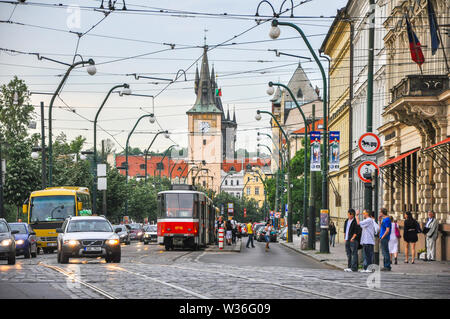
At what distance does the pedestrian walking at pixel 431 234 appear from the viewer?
3106cm

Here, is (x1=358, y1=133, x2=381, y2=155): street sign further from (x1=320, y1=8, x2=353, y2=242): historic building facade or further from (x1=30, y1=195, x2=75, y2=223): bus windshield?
(x1=320, y1=8, x2=353, y2=242): historic building facade

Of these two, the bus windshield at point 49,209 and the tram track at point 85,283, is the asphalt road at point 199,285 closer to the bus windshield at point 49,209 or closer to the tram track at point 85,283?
the tram track at point 85,283

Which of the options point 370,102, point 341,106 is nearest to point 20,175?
point 341,106

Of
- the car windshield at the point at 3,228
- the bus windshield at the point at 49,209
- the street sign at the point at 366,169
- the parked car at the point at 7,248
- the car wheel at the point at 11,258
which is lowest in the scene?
the car wheel at the point at 11,258

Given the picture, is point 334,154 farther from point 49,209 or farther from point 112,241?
point 112,241

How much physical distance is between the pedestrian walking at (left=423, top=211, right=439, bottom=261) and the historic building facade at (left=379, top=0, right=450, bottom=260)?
38 centimetres

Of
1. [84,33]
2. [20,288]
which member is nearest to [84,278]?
[20,288]

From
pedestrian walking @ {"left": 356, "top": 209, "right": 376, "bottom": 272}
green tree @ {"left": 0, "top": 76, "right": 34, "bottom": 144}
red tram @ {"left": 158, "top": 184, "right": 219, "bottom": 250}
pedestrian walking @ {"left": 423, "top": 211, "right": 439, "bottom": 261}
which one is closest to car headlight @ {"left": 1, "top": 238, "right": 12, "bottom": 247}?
pedestrian walking @ {"left": 356, "top": 209, "right": 376, "bottom": 272}

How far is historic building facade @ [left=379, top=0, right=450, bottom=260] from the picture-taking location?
103 ft

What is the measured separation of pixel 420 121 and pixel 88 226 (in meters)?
12.9

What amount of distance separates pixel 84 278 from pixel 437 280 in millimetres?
8050

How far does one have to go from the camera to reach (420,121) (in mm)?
33500

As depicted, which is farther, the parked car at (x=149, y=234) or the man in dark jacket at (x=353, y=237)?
the parked car at (x=149, y=234)

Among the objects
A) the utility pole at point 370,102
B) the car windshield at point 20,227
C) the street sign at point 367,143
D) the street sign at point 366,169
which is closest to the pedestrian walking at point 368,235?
the utility pole at point 370,102
